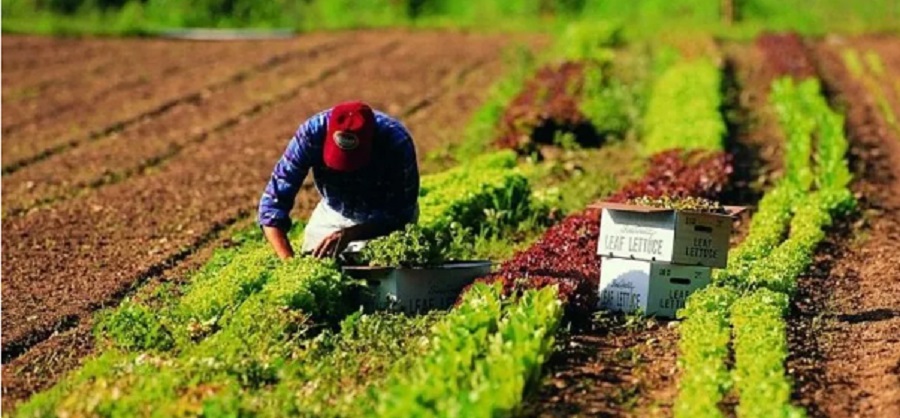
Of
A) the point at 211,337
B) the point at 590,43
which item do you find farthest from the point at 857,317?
the point at 590,43

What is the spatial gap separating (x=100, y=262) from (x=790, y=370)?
4.95m

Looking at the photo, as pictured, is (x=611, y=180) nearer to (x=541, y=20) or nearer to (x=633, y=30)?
(x=633, y=30)

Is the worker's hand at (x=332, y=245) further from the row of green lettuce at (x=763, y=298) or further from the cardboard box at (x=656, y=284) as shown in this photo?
the row of green lettuce at (x=763, y=298)

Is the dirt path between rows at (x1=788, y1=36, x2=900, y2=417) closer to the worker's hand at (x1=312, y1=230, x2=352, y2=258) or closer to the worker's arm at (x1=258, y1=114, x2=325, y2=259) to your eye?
the worker's hand at (x1=312, y1=230, x2=352, y2=258)

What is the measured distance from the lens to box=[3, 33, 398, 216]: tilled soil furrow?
1437cm

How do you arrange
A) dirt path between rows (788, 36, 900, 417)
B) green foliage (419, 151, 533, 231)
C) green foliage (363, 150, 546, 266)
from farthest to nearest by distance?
green foliage (419, 151, 533, 231) < green foliage (363, 150, 546, 266) < dirt path between rows (788, 36, 900, 417)

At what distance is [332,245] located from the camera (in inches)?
357

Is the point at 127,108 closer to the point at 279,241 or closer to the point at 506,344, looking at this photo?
the point at 279,241

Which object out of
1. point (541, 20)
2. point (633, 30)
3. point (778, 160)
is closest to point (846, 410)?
point (778, 160)

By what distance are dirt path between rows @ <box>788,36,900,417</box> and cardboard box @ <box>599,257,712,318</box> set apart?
1.85 ft

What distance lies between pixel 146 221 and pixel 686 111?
6.56 m

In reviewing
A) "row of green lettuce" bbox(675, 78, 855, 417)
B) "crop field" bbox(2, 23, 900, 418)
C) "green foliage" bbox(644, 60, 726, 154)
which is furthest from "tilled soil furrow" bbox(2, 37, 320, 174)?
"row of green lettuce" bbox(675, 78, 855, 417)

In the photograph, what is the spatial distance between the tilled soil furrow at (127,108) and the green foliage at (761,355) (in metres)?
8.57

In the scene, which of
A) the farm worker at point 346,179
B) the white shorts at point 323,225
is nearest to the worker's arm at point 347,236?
the farm worker at point 346,179
